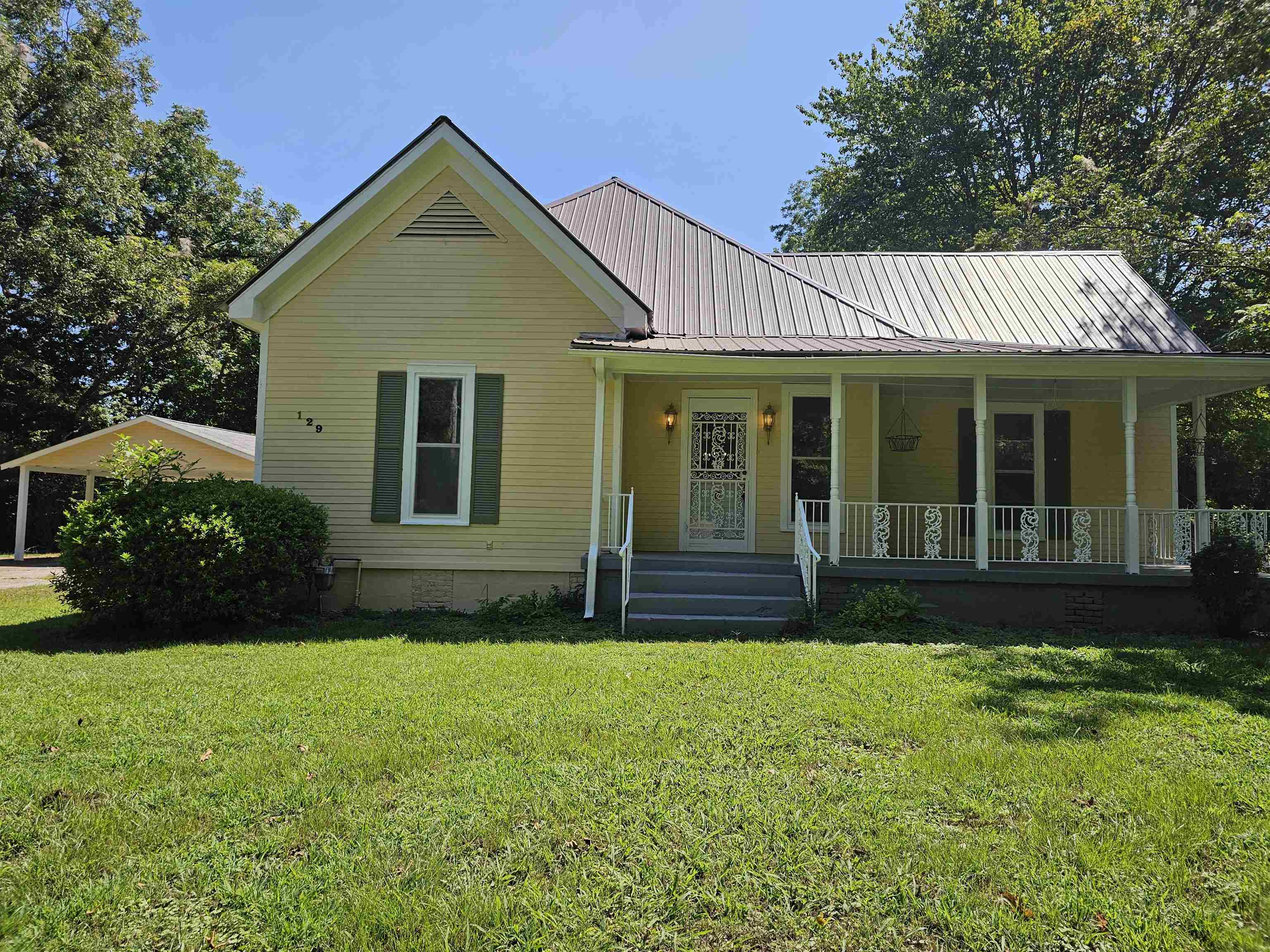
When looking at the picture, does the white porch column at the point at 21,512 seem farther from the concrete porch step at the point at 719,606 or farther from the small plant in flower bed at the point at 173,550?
the concrete porch step at the point at 719,606

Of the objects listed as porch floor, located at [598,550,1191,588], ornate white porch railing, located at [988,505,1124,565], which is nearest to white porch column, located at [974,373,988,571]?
porch floor, located at [598,550,1191,588]

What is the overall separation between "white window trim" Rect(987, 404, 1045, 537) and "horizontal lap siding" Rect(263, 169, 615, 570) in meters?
6.12

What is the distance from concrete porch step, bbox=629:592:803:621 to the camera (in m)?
8.56

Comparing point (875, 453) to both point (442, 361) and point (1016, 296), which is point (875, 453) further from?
point (442, 361)

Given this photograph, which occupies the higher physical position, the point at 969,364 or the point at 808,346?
the point at 808,346

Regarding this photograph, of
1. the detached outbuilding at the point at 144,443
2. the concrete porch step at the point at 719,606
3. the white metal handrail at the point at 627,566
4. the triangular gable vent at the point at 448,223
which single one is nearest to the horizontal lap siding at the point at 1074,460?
the concrete porch step at the point at 719,606

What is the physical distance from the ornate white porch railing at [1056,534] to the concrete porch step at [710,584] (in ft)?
9.07

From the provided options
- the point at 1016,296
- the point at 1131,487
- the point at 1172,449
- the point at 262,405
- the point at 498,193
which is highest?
the point at 498,193

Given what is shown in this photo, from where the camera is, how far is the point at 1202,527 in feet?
29.6

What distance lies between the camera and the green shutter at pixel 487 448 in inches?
386

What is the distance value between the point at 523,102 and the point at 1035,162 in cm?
2154

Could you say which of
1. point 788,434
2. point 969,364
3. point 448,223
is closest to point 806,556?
point 788,434

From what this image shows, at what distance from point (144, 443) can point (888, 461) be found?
666 inches

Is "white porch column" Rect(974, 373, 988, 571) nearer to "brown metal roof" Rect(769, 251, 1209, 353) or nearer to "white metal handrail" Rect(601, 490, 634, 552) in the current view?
"brown metal roof" Rect(769, 251, 1209, 353)
